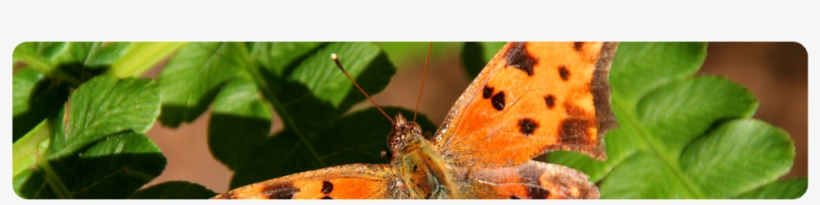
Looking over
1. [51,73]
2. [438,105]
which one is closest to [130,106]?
[51,73]

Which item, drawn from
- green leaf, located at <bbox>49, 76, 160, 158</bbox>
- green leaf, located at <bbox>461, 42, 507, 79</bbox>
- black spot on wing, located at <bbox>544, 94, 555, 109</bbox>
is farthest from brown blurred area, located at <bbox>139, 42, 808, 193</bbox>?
black spot on wing, located at <bbox>544, 94, 555, 109</bbox>

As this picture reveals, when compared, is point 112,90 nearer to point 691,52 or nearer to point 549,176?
point 549,176

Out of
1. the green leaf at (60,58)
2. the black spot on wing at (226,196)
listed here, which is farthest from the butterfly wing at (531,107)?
the green leaf at (60,58)

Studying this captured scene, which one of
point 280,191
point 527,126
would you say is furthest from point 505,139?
point 280,191

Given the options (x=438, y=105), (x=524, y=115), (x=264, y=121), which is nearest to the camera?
(x=524, y=115)

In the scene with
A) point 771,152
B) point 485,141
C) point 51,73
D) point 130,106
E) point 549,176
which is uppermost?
point 51,73

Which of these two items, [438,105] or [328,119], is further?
[438,105]

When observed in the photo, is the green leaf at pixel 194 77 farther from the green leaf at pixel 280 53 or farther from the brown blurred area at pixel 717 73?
the brown blurred area at pixel 717 73
